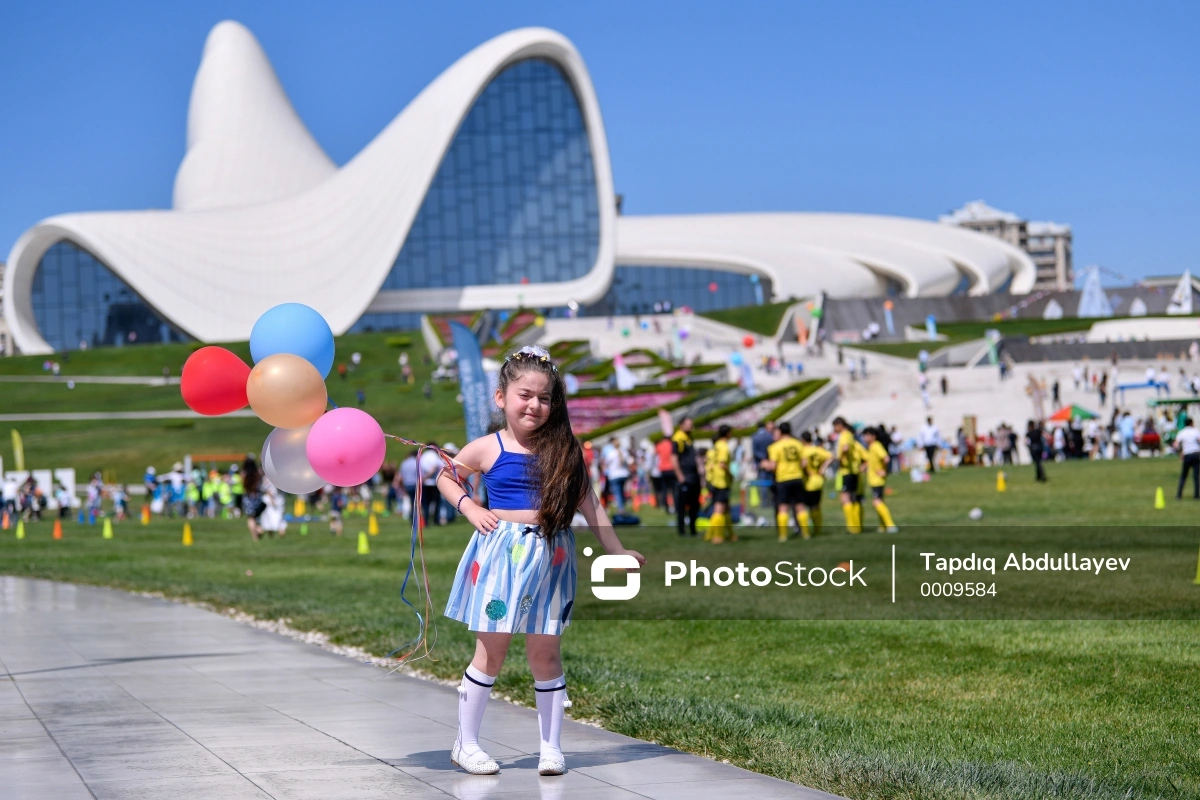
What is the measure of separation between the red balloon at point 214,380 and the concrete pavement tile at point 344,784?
1328 mm

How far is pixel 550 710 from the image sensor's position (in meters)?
4.57

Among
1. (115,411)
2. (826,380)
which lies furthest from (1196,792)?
(115,411)

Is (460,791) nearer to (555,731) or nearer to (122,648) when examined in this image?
(555,731)

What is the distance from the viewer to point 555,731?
14.9 feet

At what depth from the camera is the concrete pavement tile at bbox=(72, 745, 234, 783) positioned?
455cm

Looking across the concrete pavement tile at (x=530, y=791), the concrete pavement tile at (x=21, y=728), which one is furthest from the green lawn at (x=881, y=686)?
the concrete pavement tile at (x=21, y=728)

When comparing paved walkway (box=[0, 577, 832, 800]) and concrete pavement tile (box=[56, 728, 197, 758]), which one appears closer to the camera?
paved walkway (box=[0, 577, 832, 800])

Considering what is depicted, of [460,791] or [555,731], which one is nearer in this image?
[460,791]

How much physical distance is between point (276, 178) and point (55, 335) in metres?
18.0

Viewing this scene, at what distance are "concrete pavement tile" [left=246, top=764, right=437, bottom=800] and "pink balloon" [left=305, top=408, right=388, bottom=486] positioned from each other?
941 millimetres

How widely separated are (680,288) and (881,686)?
83.1 meters

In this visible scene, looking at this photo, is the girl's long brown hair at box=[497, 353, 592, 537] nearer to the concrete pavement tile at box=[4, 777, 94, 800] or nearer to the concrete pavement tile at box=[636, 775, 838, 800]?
the concrete pavement tile at box=[636, 775, 838, 800]

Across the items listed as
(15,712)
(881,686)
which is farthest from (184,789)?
(881,686)

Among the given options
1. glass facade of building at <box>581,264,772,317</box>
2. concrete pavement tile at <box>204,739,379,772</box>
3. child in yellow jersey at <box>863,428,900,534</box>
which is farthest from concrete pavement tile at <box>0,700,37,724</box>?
glass facade of building at <box>581,264,772,317</box>
